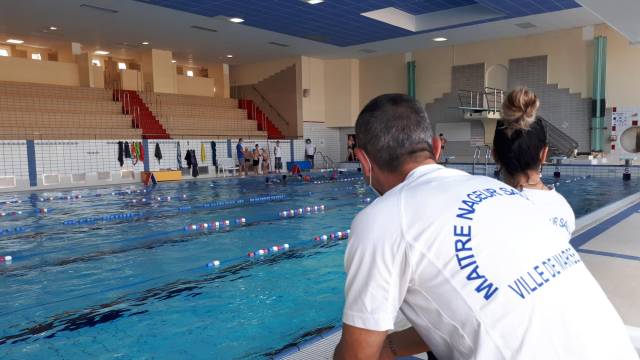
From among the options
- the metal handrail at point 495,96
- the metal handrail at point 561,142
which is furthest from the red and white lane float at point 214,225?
the metal handrail at point 561,142

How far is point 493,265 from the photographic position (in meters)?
0.96

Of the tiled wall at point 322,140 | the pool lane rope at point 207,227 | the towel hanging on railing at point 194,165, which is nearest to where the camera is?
the pool lane rope at point 207,227

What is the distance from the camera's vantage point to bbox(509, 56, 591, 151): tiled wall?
15781 mm

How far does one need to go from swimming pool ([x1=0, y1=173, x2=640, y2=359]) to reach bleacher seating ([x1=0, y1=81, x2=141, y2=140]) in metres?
6.18

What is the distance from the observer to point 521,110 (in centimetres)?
215

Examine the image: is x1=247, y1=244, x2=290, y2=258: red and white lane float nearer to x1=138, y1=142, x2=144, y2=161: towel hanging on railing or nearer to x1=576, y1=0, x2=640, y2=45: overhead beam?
x1=576, y1=0, x2=640, y2=45: overhead beam

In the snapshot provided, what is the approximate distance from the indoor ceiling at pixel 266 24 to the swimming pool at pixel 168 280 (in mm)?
6159

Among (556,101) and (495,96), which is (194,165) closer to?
(495,96)

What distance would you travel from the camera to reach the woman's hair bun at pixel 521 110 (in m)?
2.14

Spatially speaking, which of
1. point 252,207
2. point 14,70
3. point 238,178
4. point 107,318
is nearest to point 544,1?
point 252,207

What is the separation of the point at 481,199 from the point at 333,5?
40.8 ft

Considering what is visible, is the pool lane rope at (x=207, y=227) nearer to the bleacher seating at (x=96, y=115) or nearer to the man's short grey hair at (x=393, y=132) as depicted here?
the man's short grey hair at (x=393, y=132)

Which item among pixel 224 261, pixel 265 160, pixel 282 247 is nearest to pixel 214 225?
pixel 282 247

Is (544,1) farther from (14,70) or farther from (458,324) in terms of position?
(14,70)
